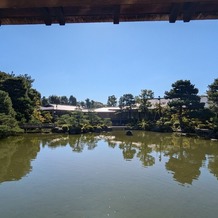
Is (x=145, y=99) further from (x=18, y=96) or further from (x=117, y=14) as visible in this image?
(x=117, y=14)

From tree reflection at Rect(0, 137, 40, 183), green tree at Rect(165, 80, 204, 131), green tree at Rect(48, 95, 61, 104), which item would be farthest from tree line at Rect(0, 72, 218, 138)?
green tree at Rect(48, 95, 61, 104)

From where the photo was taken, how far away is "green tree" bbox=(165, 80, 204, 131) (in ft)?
98.4

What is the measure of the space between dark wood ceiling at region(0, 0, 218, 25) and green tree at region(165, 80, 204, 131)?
1093 inches

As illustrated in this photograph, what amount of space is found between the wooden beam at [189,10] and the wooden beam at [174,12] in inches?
3.3

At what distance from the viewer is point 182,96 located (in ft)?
102

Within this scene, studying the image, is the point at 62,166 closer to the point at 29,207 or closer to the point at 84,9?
the point at 29,207

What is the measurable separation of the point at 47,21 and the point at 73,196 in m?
5.55

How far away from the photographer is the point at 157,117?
39688 millimetres

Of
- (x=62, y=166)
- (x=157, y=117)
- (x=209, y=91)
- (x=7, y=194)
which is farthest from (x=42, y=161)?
(x=157, y=117)

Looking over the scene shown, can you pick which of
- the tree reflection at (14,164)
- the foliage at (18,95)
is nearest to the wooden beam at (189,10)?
the tree reflection at (14,164)

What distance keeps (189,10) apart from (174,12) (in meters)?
0.16

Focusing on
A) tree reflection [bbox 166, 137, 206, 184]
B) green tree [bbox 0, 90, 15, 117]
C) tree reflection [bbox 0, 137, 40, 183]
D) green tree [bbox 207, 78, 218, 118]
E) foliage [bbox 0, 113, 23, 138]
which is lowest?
tree reflection [bbox 0, 137, 40, 183]

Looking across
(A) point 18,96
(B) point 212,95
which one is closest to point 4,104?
(A) point 18,96

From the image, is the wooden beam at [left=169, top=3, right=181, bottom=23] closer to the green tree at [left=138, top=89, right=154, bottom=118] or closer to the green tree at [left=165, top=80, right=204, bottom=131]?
the green tree at [left=165, top=80, right=204, bottom=131]
